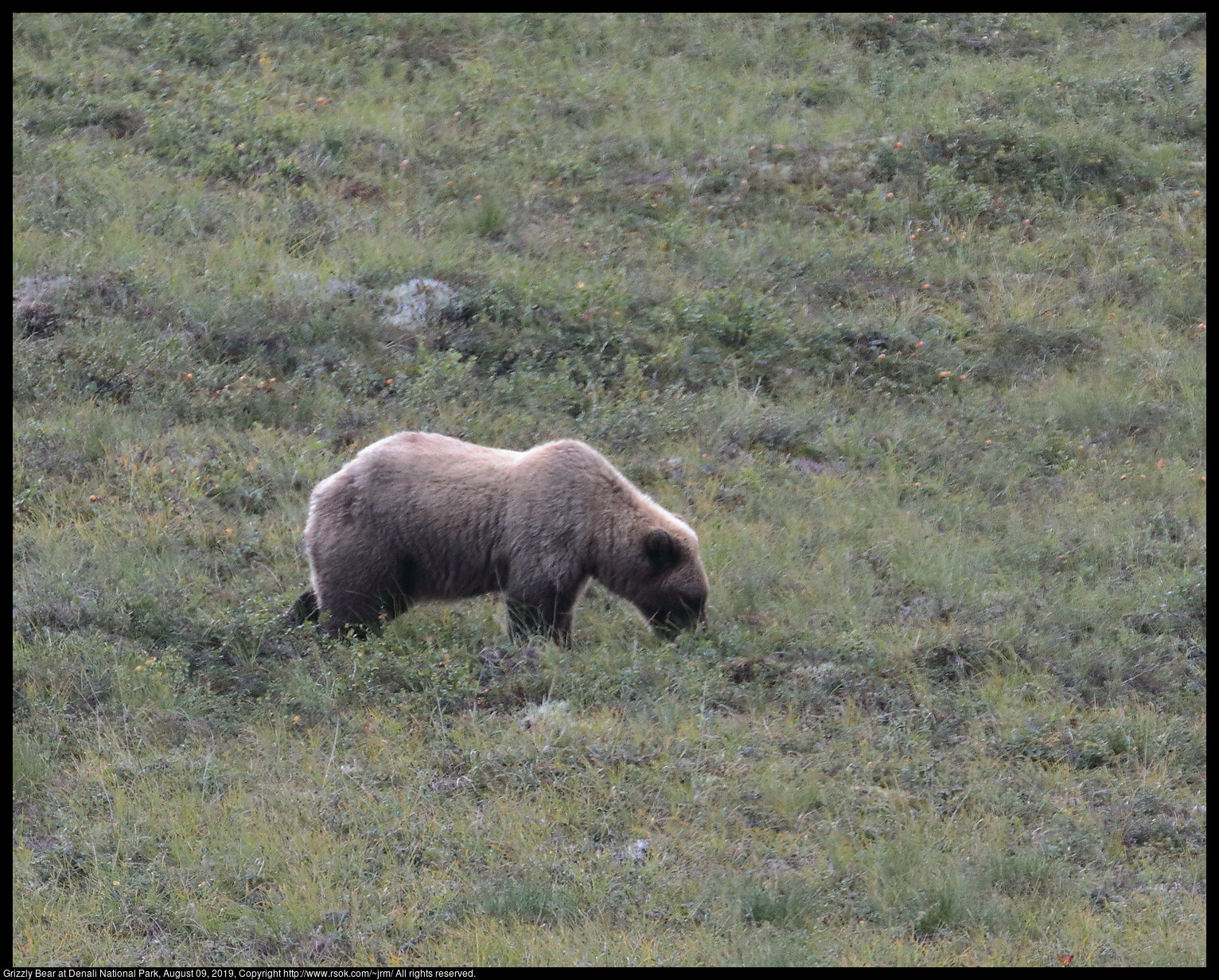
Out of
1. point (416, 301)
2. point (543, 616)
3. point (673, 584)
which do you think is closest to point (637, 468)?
point (673, 584)

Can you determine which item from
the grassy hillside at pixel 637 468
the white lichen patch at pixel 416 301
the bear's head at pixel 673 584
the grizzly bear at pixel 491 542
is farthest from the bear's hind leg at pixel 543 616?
the white lichen patch at pixel 416 301

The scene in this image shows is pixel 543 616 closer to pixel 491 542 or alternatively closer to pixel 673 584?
pixel 491 542

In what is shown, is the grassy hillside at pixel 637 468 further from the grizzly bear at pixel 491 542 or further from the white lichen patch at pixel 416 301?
the grizzly bear at pixel 491 542

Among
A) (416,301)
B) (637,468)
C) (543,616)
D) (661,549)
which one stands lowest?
(543,616)

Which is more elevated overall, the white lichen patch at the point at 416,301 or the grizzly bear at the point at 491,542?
the white lichen patch at the point at 416,301

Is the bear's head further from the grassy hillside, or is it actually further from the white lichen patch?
the white lichen patch

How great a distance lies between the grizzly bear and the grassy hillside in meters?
0.27

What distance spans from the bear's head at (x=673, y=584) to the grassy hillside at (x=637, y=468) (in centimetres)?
23

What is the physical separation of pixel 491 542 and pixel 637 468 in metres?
2.49

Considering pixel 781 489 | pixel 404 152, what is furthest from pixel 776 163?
pixel 781 489

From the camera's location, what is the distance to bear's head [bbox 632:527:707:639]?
827cm

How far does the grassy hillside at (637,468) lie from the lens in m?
5.59

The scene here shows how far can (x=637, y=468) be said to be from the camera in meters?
10.5

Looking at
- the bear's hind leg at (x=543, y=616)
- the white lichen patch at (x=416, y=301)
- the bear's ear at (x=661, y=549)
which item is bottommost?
the bear's hind leg at (x=543, y=616)
